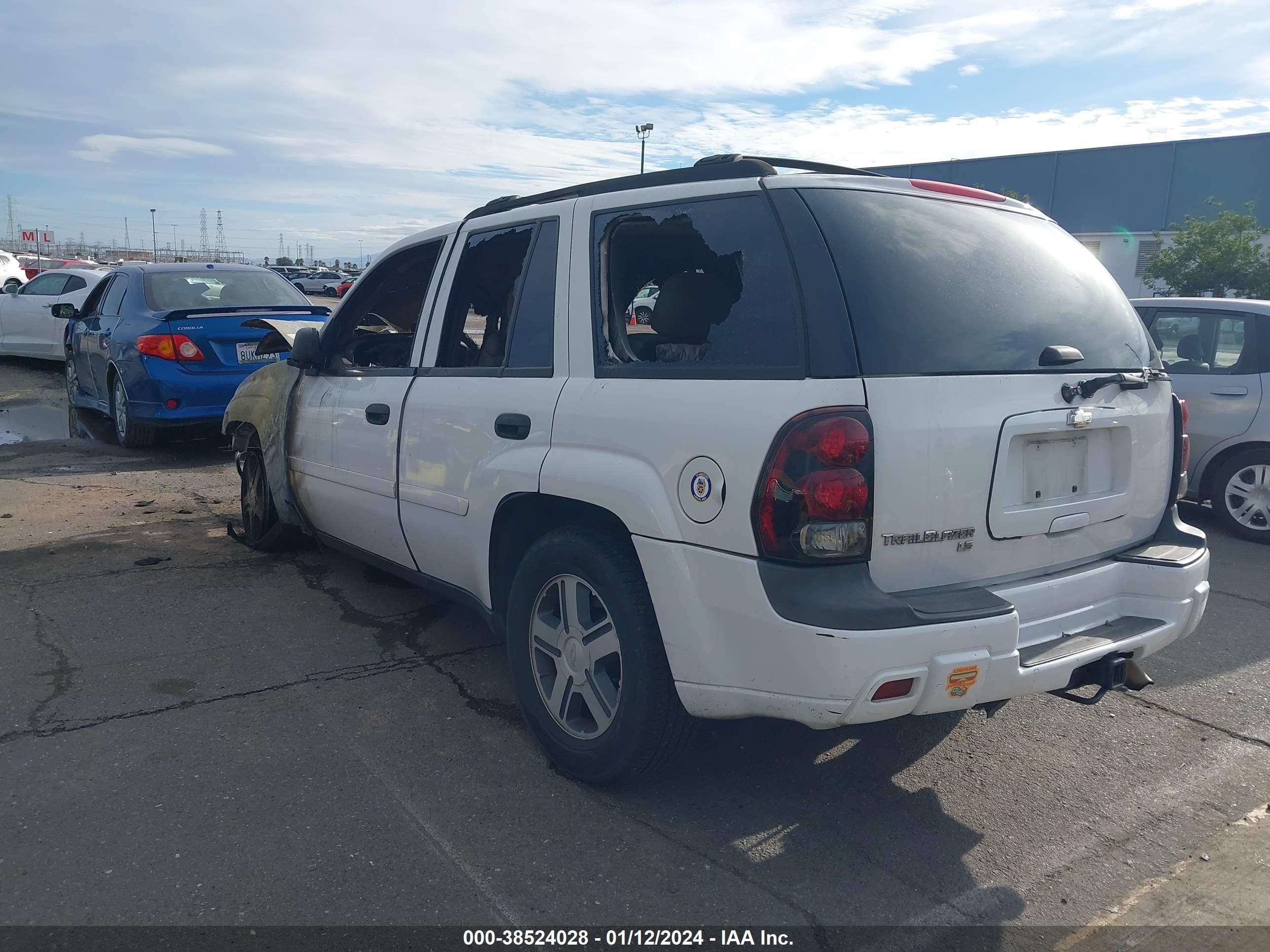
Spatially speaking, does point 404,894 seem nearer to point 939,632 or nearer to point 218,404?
point 939,632

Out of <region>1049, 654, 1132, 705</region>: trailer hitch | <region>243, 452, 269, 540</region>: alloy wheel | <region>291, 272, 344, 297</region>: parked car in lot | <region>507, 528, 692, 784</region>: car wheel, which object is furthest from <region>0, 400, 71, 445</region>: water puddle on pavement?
<region>291, 272, 344, 297</region>: parked car in lot

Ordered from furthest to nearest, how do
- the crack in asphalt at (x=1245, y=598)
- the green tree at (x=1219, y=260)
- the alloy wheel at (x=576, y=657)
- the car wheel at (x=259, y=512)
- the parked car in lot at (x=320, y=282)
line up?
1. the parked car in lot at (x=320, y=282)
2. the green tree at (x=1219, y=260)
3. the car wheel at (x=259, y=512)
4. the crack in asphalt at (x=1245, y=598)
5. the alloy wheel at (x=576, y=657)

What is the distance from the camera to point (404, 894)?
2729 millimetres

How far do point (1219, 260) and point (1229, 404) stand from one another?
20904 mm

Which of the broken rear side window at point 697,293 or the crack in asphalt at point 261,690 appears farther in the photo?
the crack in asphalt at point 261,690

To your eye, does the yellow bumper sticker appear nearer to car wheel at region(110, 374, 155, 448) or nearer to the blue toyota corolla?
the blue toyota corolla

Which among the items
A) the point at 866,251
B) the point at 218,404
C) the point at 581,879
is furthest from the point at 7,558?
the point at 866,251

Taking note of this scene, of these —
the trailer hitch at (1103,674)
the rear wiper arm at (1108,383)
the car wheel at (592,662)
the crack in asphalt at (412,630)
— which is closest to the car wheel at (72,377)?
the crack in asphalt at (412,630)

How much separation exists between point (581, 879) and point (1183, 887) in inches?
68.3

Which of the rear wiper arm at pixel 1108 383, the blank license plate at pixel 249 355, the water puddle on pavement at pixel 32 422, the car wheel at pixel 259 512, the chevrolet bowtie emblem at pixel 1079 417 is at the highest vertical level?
the rear wiper arm at pixel 1108 383

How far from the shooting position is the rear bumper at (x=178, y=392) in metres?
8.74

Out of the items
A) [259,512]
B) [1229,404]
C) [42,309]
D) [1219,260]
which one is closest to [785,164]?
[259,512]

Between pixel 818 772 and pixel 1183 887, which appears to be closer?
pixel 1183 887

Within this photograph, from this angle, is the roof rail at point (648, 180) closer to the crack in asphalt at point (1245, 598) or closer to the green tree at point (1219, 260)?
the crack in asphalt at point (1245, 598)
